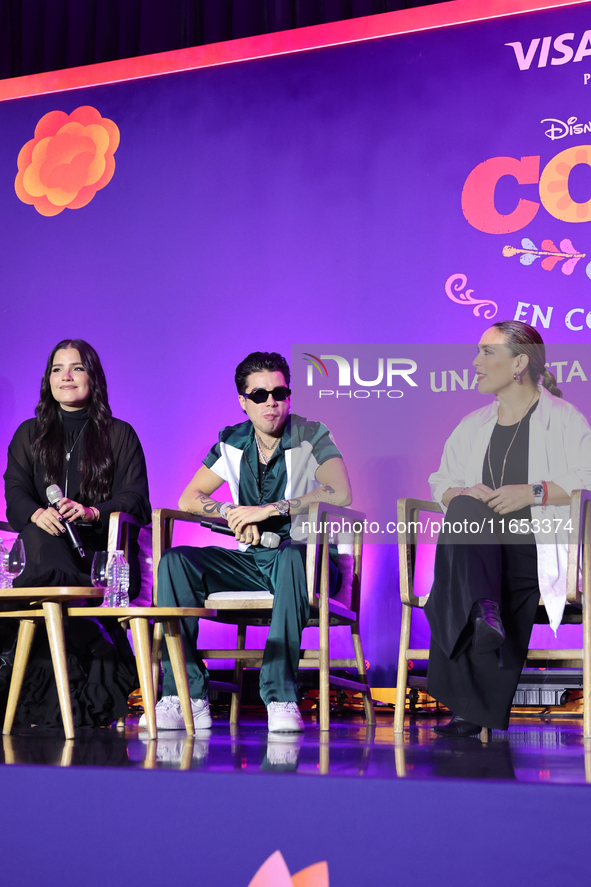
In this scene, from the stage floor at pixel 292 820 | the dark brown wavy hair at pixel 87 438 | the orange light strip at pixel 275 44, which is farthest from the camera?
the orange light strip at pixel 275 44

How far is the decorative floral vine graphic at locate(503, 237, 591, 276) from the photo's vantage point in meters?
3.43

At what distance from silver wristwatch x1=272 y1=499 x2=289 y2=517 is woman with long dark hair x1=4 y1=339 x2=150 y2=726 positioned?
480mm

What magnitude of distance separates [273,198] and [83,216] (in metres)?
0.92

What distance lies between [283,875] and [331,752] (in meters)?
0.51

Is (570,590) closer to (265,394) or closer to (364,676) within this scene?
(364,676)

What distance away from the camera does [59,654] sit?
2225mm

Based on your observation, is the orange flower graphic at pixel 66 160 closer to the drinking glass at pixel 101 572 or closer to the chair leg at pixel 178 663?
the drinking glass at pixel 101 572

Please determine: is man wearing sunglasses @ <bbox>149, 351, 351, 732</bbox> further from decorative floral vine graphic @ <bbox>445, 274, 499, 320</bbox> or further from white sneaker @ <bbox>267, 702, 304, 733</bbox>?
decorative floral vine graphic @ <bbox>445, 274, 499, 320</bbox>

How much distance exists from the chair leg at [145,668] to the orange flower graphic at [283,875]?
874 mm

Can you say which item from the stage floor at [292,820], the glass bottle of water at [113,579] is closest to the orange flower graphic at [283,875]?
the stage floor at [292,820]

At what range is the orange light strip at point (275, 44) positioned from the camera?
11.9 ft

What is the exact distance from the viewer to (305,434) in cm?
308

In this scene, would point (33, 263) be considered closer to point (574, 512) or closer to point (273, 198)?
point (273, 198)

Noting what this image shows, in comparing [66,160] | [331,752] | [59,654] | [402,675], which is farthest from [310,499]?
[66,160]
